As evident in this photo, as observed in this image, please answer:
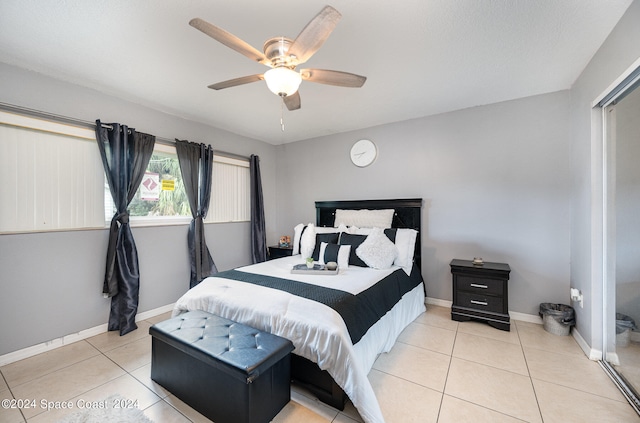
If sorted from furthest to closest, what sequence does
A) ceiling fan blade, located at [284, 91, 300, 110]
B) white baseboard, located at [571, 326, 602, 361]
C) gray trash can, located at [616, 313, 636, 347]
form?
white baseboard, located at [571, 326, 602, 361]
ceiling fan blade, located at [284, 91, 300, 110]
gray trash can, located at [616, 313, 636, 347]

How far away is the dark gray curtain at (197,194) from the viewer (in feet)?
11.1

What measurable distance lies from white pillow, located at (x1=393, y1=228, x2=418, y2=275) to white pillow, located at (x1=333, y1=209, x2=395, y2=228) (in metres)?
0.44

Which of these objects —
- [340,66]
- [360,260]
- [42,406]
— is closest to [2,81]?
[42,406]

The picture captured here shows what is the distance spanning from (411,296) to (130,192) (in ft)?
11.0

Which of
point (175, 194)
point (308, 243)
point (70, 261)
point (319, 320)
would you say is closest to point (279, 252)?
point (308, 243)

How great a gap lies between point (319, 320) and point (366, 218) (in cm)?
211

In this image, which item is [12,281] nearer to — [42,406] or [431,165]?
[42,406]

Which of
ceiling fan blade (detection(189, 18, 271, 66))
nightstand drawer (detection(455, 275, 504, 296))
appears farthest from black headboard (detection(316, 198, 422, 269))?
ceiling fan blade (detection(189, 18, 271, 66))

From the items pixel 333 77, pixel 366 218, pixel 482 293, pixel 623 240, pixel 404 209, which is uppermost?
pixel 333 77

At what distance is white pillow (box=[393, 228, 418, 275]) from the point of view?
295 cm

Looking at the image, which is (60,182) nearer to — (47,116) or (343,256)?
(47,116)

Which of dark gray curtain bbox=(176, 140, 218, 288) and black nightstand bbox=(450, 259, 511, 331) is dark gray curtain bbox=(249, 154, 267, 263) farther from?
black nightstand bbox=(450, 259, 511, 331)

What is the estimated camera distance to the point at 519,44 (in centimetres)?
197

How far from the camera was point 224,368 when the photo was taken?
145 centimetres
